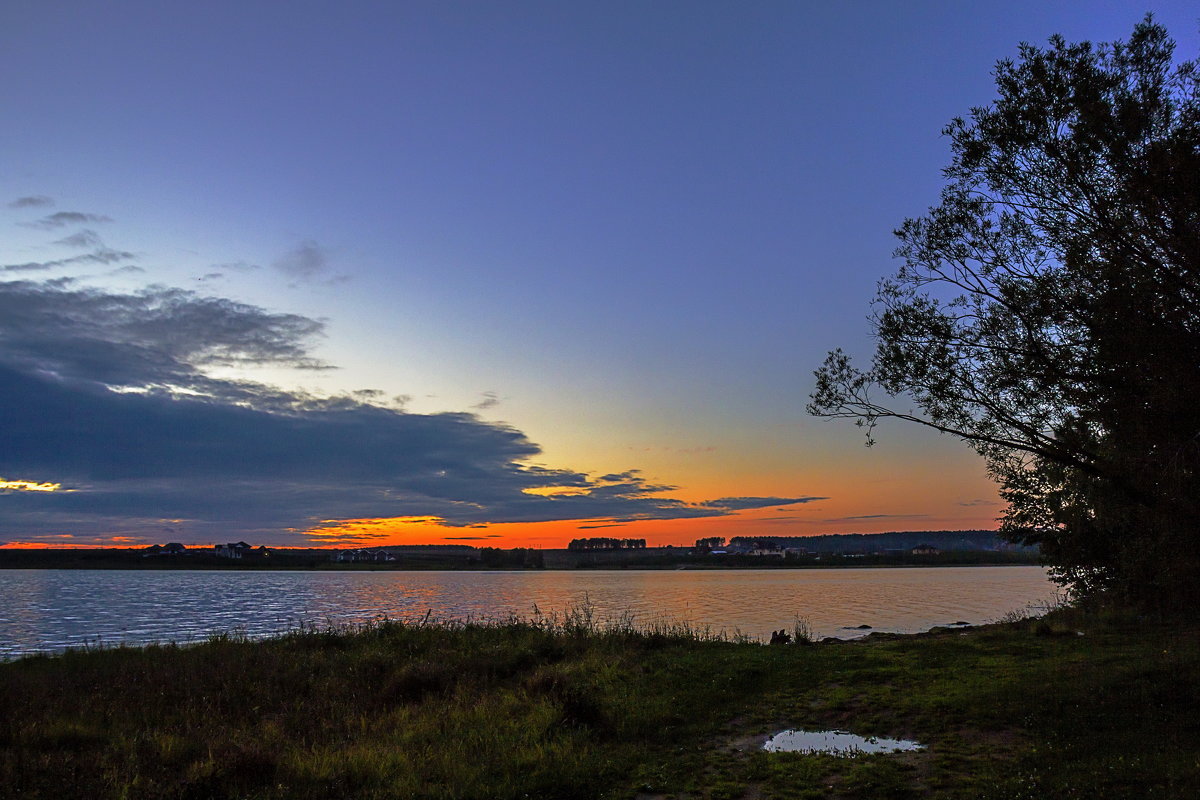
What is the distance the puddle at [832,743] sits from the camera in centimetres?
1273

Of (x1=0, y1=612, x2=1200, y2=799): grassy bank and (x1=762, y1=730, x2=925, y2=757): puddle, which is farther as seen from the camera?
(x1=762, y1=730, x2=925, y2=757): puddle

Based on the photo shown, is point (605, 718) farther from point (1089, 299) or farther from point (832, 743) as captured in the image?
point (1089, 299)

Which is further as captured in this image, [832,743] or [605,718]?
[605,718]

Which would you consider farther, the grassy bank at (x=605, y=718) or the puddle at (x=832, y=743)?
the puddle at (x=832, y=743)

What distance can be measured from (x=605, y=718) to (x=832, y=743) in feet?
14.4

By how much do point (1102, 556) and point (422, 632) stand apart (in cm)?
2847

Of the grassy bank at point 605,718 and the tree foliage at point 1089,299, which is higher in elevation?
the tree foliage at point 1089,299

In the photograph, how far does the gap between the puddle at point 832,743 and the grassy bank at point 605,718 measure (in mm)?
405

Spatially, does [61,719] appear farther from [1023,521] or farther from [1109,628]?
[1023,521]

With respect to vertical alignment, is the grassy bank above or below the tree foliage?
below

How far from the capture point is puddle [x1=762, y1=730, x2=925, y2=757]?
12727mm

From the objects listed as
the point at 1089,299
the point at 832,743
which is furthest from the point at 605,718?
the point at 1089,299

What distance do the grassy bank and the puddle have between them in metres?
0.40

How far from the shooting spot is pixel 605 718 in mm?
15008
